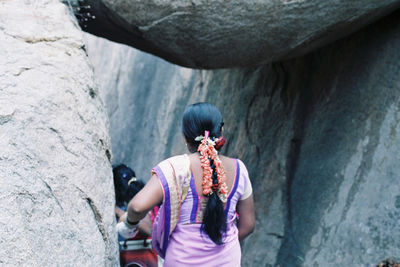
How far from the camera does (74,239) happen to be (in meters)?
1.66

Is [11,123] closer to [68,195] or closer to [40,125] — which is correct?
[40,125]

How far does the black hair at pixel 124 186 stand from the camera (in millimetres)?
3072

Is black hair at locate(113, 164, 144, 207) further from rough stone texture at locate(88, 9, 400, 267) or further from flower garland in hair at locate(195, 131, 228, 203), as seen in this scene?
flower garland in hair at locate(195, 131, 228, 203)

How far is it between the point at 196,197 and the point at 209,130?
301mm

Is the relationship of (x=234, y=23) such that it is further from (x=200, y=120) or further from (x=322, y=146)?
Result: (x=322, y=146)

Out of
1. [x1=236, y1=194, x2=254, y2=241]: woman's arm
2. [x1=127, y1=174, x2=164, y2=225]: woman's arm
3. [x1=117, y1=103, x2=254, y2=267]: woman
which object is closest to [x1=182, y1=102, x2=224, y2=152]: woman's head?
[x1=117, y1=103, x2=254, y2=267]: woman

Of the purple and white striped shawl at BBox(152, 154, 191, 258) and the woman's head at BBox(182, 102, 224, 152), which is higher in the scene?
the woman's head at BBox(182, 102, 224, 152)

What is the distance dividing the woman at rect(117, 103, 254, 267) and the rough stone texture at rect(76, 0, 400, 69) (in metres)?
0.92

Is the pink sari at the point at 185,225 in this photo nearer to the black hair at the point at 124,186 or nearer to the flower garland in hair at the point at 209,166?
the flower garland in hair at the point at 209,166

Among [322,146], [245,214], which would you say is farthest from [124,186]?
[322,146]

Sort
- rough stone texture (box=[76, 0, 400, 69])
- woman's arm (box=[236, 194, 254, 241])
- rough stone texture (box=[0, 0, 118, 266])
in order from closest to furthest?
rough stone texture (box=[0, 0, 118, 266]) < woman's arm (box=[236, 194, 254, 241]) < rough stone texture (box=[76, 0, 400, 69])

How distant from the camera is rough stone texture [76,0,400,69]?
2.68 metres

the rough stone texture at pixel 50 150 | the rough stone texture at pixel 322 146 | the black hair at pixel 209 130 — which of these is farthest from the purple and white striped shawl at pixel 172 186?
the rough stone texture at pixel 322 146

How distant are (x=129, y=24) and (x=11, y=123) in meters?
1.35
